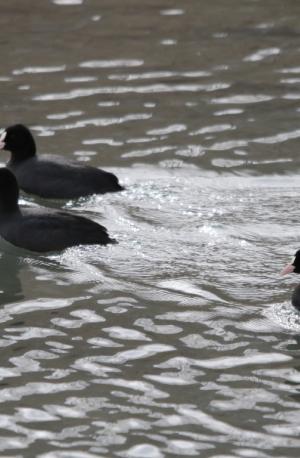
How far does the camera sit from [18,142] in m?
12.7

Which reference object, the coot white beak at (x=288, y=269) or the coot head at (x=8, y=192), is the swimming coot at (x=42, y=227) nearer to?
the coot head at (x=8, y=192)

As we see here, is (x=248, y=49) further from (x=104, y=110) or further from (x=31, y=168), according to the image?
(x=31, y=168)

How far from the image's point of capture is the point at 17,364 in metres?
8.91

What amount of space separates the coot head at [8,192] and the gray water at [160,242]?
0.99 feet

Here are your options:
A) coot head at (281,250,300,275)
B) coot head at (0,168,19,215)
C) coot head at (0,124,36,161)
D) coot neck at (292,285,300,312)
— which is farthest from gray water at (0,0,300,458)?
coot head at (0,124,36,161)

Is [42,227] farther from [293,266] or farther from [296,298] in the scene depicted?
[296,298]

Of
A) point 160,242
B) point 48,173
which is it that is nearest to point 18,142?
point 48,173

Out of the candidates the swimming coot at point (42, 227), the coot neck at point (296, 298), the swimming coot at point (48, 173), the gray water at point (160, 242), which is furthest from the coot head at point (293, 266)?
the swimming coot at point (48, 173)

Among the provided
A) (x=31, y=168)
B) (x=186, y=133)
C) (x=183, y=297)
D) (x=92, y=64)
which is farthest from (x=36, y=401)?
(x=92, y=64)

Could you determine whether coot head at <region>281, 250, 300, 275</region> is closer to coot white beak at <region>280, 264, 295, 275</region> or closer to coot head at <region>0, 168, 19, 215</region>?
coot white beak at <region>280, 264, 295, 275</region>

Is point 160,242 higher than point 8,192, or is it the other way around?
point 8,192

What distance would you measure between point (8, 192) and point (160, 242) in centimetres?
142

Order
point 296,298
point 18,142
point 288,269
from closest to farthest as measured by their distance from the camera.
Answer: point 296,298 → point 288,269 → point 18,142

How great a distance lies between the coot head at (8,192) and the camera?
11562mm
